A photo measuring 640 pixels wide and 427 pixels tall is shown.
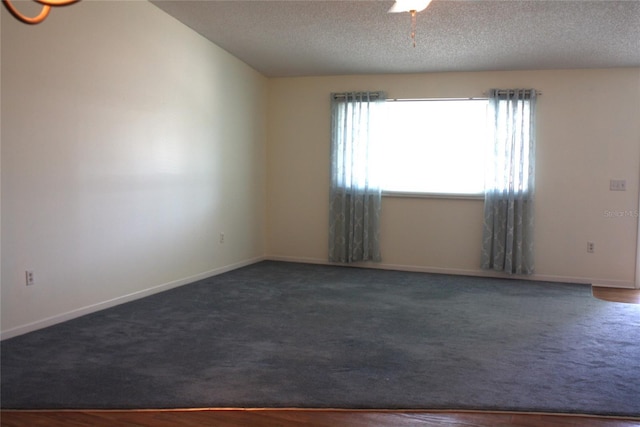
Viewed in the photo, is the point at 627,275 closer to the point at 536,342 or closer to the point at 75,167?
the point at 536,342

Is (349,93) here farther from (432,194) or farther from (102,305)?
(102,305)

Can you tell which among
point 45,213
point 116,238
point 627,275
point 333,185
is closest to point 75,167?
point 45,213

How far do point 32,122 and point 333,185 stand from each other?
149 inches

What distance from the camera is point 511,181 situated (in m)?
5.91

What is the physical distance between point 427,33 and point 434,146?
5.83 feet

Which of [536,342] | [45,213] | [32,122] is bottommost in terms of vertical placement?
[536,342]

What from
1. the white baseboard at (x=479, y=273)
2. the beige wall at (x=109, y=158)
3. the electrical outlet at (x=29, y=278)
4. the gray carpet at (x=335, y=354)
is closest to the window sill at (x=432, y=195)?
the white baseboard at (x=479, y=273)

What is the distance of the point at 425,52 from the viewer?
5.38m

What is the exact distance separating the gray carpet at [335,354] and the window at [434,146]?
1762 millimetres

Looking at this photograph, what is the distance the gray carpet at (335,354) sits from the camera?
2494 mm

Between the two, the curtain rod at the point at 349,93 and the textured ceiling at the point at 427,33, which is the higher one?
the textured ceiling at the point at 427,33

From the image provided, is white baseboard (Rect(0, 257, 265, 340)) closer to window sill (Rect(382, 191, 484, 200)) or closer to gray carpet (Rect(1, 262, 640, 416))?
gray carpet (Rect(1, 262, 640, 416))

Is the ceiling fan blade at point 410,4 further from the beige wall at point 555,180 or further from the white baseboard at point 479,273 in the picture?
the white baseboard at point 479,273

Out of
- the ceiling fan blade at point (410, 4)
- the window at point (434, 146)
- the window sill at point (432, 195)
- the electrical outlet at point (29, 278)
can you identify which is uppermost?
the ceiling fan blade at point (410, 4)
